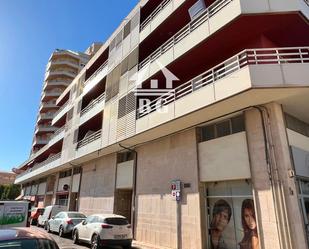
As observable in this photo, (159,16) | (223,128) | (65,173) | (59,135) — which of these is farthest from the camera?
(59,135)

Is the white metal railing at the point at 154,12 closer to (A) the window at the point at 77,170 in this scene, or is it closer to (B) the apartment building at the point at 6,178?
(A) the window at the point at 77,170

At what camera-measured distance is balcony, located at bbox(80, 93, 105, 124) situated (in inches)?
803

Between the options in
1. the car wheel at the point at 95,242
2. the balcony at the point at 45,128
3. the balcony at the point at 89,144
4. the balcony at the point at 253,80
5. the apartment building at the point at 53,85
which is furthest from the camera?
the apartment building at the point at 53,85

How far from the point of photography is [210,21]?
11.1 m

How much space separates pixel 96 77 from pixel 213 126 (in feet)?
47.4

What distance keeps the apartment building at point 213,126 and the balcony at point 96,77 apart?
285 cm

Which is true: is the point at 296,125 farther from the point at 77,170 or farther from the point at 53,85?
the point at 53,85

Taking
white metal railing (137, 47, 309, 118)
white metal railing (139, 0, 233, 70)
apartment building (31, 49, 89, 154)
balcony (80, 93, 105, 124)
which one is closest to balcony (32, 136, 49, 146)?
apartment building (31, 49, 89, 154)

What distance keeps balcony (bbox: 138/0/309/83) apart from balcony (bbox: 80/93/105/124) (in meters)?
5.97

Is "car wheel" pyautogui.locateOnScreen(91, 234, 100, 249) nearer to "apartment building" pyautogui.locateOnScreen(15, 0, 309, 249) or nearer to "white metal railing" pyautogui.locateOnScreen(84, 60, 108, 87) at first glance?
"apartment building" pyautogui.locateOnScreen(15, 0, 309, 249)

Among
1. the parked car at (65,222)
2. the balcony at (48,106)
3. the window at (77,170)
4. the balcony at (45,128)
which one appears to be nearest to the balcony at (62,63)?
the balcony at (48,106)

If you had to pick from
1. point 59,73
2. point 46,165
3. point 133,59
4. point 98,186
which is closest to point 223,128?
point 133,59

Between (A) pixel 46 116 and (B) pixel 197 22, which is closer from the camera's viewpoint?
(B) pixel 197 22

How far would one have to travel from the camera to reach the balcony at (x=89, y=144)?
62.7 feet
